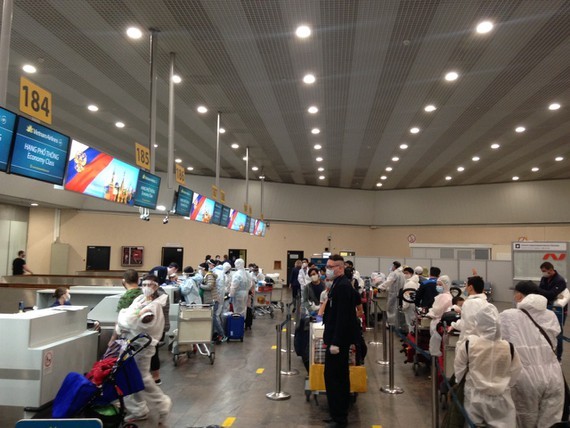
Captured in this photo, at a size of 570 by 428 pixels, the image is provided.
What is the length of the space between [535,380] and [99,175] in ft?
18.5

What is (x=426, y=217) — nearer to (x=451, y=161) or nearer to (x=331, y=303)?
(x=451, y=161)

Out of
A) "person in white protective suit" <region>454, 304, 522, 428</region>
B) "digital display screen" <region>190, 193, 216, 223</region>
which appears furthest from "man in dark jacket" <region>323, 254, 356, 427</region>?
"digital display screen" <region>190, 193, 216, 223</region>

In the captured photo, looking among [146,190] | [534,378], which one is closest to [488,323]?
[534,378]

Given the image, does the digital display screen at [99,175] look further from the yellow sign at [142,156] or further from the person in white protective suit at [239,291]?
the person in white protective suit at [239,291]

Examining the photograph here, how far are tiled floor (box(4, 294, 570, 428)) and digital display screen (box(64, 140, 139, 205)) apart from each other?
273cm

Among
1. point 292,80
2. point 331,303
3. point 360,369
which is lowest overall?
point 360,369

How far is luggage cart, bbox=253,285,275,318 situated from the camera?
14.8 metres

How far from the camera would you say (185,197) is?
9617 mm

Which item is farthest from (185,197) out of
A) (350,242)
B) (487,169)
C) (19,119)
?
(350,242)

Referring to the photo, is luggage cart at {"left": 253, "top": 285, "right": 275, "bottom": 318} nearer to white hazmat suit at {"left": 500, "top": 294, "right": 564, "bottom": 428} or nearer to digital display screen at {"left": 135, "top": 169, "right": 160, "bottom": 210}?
digital display screen at {"left": 135, "top": 169, "right": 160, "bottom": 210}

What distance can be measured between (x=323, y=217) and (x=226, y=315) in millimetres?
14919

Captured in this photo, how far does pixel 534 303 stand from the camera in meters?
4.41

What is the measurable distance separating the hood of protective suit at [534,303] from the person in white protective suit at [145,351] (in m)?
3.90

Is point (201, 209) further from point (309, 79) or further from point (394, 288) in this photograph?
point (394, 288)
